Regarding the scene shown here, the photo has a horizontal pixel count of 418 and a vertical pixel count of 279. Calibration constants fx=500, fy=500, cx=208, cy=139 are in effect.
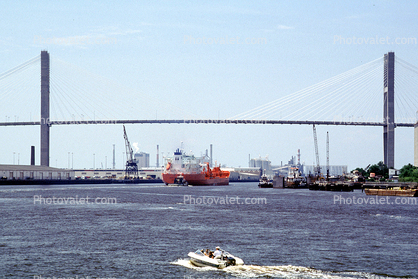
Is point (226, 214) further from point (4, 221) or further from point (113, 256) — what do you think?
point (113, 256)

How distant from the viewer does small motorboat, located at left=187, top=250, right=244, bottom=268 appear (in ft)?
99.3

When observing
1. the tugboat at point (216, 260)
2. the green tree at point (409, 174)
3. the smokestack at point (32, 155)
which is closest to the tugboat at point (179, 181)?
the smokestack at point (32, 155)

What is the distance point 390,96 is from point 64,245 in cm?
12508

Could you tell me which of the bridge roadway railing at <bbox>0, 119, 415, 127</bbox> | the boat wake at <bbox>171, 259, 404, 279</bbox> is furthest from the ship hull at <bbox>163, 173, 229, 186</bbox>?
the boat wake at <bbox>171, 259, 404, 279</bbox>

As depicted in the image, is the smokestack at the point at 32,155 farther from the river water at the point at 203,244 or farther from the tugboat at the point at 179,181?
the river water at the point at 203,244

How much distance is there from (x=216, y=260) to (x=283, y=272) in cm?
417

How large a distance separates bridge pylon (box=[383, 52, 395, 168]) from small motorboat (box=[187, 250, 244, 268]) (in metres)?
117

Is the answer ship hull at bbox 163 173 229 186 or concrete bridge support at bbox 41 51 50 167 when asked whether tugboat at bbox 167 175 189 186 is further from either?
concrete bridge support at bbox 41 51 50 167

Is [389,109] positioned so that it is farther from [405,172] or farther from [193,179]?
[193,179]

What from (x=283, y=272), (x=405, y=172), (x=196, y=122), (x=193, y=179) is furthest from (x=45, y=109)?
(x=283, y=272)

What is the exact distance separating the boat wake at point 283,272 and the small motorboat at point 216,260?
27 cm

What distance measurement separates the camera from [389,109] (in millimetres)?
142500

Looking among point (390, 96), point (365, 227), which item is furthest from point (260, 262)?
point (390, 96)

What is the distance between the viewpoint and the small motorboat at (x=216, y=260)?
30.3 metres
